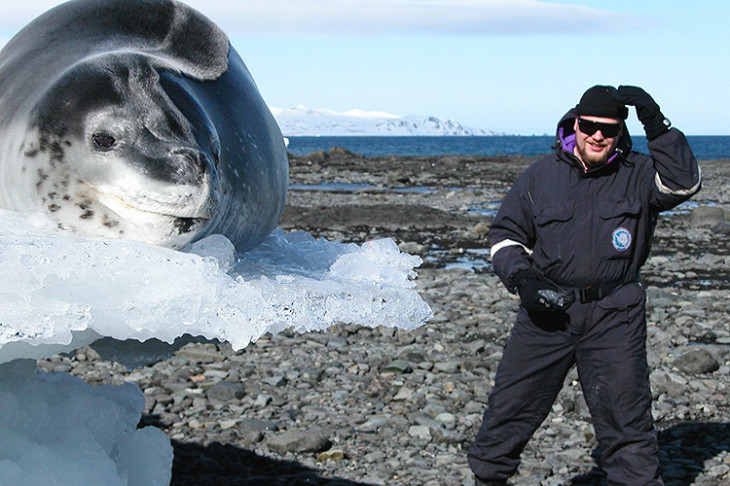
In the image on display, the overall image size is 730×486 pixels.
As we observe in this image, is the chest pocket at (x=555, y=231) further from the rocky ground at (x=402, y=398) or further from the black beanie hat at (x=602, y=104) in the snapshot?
the rocky ground at (x=402, y=398)

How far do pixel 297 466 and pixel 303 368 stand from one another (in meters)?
1.63

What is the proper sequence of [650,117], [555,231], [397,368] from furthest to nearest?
1. [397,368]
2. [555,231]
3. [650,117]

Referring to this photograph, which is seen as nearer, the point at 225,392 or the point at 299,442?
the point at 299,442

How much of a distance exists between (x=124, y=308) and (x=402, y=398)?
3.75 metres

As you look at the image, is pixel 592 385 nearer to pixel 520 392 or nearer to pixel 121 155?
pixel 520 392

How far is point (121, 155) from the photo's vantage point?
2.54m

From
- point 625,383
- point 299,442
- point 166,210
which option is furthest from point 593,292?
point 166,210

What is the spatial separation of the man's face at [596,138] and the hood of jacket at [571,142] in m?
0.04

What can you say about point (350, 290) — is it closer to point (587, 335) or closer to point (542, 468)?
point (587, 335)

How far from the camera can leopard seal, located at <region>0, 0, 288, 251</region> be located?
250cm

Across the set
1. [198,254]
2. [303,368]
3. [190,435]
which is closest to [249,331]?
[198,254]

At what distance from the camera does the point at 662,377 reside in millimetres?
6031

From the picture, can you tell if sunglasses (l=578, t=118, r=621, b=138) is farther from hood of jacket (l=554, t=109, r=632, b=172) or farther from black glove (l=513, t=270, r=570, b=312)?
black glove (l=513, t=270, r=570, b=312)

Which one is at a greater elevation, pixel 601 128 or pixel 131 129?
pixel 601 128
